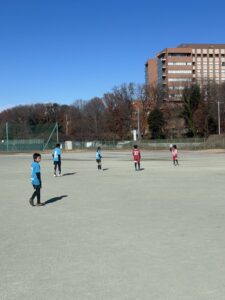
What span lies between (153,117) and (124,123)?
8.07 meters

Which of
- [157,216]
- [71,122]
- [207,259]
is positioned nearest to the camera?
[207,259]

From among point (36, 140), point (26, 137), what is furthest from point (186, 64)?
point (26, 137)

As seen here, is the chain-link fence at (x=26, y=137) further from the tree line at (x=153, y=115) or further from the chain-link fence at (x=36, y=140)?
the tree line at (x=153, y=115)

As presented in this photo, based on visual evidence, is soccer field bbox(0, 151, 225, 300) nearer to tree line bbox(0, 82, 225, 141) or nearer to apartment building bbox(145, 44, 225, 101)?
tree line bbox(0, 82, 225, 141)

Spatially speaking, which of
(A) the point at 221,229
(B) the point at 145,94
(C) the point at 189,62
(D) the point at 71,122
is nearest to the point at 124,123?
(B) the point at 145,94

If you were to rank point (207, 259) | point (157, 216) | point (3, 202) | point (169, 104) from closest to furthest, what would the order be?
1. point (207, 259)
2. point (157, 216)
3. point (3, 202)
4. point (169, 104)

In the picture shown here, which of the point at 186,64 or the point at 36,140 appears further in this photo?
the point at 186,64

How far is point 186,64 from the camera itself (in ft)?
518

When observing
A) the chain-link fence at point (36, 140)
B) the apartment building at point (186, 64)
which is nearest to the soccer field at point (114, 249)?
the chain-link fence at point (36, 140)

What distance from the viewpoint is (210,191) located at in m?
14.7

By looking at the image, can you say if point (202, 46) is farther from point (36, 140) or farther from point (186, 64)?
point (36, 140)

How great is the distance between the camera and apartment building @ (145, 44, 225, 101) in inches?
6097

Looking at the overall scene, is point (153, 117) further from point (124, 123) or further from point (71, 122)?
point (71, 122)

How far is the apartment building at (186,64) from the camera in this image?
155m
